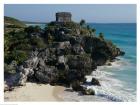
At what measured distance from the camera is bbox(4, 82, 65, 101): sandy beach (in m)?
9.55

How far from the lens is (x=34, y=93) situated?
9.70 meters

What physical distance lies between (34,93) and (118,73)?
7.15 feet

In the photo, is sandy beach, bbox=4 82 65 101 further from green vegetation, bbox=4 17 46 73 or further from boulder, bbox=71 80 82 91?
green vegetation, bbox=4 17 46 73

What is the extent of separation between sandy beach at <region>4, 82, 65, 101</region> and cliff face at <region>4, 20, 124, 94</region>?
0.72 ft

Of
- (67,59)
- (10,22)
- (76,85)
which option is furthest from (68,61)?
(10,22)

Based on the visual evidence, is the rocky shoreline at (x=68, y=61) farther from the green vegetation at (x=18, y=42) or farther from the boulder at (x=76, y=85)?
the green vegetation at (x=18, y=42)

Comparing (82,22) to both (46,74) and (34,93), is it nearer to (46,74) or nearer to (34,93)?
(46,74)

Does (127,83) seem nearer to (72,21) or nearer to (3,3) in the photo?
(72,21)

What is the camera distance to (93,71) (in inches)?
410

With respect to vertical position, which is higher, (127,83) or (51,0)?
(51,0)

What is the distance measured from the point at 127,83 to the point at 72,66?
5.05ft

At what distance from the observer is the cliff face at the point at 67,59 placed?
33.4ft

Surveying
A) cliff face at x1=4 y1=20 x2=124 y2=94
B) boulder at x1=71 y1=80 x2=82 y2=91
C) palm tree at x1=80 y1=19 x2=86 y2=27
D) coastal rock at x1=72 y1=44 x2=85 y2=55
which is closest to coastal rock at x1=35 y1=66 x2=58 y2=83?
cliff face at x1=4 y1=20 x2=124 y2=94

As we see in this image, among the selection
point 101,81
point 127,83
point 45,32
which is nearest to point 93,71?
point 101,81
